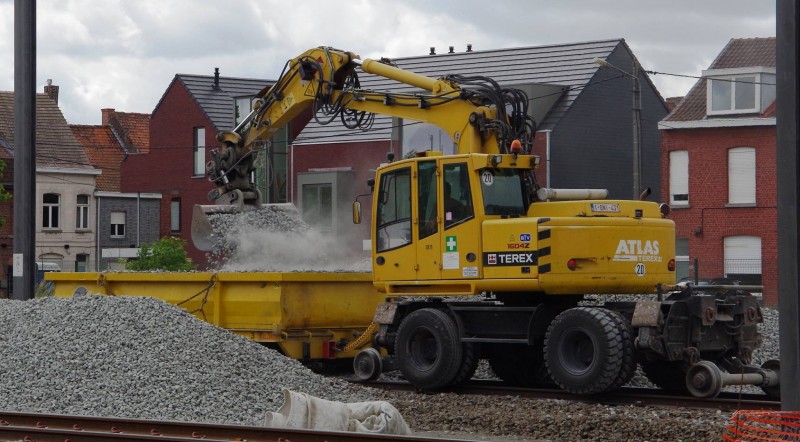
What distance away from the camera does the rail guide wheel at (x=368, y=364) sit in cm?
1697

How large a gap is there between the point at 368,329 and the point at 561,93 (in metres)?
27.4

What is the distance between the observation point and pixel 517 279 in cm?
1530

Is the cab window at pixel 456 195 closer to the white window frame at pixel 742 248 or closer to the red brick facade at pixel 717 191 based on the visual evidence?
the white window frame at pixel 742 248

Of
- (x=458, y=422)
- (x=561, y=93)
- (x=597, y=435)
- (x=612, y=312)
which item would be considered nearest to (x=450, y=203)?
(x=612, y=312)

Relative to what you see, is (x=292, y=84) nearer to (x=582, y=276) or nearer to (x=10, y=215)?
(x=582, y=276)

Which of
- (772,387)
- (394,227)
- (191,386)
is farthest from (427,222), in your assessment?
(772,387)

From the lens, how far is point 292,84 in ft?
65.2

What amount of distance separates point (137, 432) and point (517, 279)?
205 inches

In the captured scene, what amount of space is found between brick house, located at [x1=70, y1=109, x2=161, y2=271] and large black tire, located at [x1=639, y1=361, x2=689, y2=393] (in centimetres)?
4377

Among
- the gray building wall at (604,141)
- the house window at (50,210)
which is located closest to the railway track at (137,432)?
the gray building wall at (604,141)

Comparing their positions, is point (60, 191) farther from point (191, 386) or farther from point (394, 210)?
point (191, 386)

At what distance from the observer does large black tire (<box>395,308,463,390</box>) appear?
16031mm

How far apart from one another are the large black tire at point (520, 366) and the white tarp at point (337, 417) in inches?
213

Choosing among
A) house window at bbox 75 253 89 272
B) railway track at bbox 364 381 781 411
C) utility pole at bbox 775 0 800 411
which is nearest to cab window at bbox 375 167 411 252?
railway track at bbox 364 381 781 411
